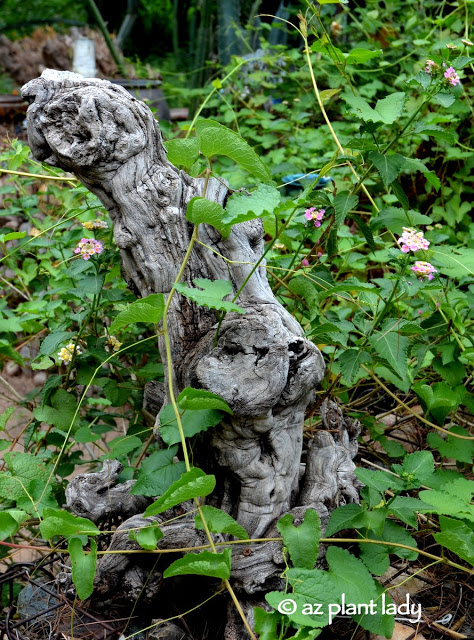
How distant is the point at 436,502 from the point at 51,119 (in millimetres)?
1154

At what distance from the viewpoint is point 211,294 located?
1.26 metres

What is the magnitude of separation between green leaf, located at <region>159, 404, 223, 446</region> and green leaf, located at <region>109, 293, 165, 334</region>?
186 millimetres

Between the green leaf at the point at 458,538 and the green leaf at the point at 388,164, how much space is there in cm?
73

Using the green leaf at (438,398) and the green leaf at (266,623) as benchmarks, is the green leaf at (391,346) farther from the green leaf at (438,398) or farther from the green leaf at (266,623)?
the green leaf at (266,623)

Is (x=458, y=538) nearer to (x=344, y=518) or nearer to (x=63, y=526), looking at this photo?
(x=344, y=518)

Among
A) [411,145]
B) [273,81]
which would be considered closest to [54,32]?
[273,81]

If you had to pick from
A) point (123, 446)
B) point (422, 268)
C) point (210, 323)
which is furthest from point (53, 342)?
point (422, 268)

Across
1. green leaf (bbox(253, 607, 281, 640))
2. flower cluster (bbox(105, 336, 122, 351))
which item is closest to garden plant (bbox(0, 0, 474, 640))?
green leaf (bbox(253, 607, 281, 640))

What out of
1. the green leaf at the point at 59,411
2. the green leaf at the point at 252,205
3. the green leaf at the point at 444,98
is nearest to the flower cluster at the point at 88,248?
the green leaf at the point at 59,411

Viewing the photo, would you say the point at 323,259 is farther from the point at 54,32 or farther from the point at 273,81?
the point at 54,32

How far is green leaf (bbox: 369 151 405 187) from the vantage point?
1.47 m

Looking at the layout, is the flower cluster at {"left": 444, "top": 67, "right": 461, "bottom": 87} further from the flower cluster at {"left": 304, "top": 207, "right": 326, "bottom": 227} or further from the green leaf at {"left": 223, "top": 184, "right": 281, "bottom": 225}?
the green leaf at {"left": 223, "top": 184, "right": 281, "bottom": 225}

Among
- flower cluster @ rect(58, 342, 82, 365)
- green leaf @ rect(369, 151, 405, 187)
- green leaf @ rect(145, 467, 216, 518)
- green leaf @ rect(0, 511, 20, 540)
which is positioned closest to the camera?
green leaf @ rect(145, 467, 216, 518)

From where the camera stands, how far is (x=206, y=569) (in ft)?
3.84
